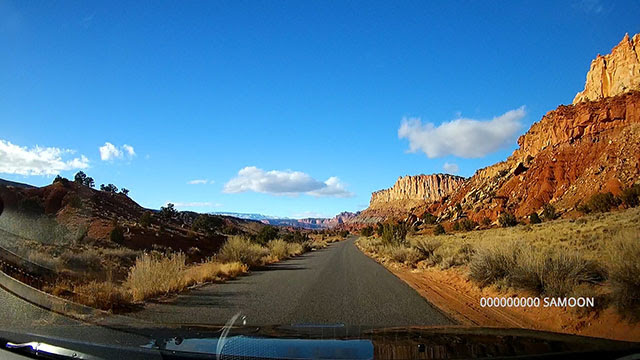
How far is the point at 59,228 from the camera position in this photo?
104ft

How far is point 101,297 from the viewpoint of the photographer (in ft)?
30.6

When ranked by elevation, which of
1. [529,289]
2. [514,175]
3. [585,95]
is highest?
[585,95]

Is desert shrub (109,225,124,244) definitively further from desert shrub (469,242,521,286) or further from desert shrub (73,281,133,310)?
desert shrub (469,242,521,286)

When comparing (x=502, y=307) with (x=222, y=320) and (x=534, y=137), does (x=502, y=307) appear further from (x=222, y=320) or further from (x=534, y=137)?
(x=534, y=137)

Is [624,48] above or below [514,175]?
above

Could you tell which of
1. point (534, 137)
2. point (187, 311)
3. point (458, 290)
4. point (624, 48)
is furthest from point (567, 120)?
point (187, 311)

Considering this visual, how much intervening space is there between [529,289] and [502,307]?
2.46 feet

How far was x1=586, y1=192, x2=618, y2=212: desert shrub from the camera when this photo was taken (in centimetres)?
4900

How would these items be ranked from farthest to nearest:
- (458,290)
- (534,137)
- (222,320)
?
(534,137) < (458,290) < (222,320)

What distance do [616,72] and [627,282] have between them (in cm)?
10860

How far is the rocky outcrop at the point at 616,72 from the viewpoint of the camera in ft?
290

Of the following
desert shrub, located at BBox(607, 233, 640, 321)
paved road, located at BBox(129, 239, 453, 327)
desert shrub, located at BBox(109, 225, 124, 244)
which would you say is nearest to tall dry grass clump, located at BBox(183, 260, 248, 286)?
paved road, located at BBox(129, 239, 453, 327)

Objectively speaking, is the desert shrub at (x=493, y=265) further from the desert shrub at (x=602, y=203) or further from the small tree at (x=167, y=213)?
the small tree at (x=167, y=213)

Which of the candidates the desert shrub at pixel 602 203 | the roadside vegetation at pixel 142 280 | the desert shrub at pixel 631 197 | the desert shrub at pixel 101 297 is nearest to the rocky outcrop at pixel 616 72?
the desert shrub at pixel 602 203
